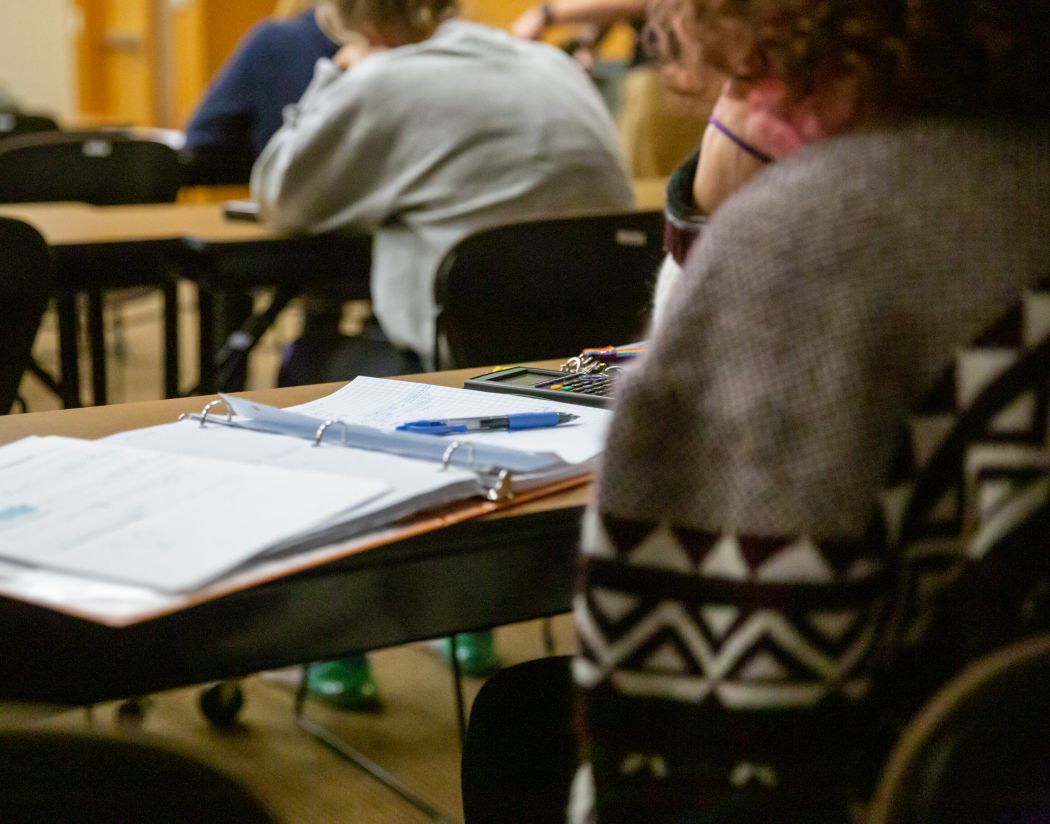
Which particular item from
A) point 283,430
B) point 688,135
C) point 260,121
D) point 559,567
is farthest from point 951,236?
point 260,121

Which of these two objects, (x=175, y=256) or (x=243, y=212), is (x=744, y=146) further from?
(x=243, y=212)

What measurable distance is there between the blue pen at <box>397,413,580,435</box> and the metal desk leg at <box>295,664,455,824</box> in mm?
1010

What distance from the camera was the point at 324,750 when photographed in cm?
202

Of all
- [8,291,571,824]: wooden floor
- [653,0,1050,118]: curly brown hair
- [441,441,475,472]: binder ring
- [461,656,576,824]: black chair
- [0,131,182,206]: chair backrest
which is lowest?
[8,291,571,824]: wooden floor

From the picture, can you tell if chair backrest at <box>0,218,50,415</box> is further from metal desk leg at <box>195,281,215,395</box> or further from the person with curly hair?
the person with curly hair

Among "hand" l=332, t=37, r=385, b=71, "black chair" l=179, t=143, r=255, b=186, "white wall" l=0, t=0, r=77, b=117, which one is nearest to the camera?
"hand" l=332, t=37, r=385, b=71

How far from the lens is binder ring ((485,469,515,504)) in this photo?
79cm

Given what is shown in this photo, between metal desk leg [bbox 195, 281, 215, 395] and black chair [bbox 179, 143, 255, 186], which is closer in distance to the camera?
metal desk leg [bbox 195, 281, 215, 395]

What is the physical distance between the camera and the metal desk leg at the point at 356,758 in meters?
1.83

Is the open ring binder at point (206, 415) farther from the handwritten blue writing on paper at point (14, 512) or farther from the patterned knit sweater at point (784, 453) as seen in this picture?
the patterned knit sweater at point (784, 453)

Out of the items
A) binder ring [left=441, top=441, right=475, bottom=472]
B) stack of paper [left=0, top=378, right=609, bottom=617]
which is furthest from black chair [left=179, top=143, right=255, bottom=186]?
binder ring [left=441, top=441, right=475, bottom=472]

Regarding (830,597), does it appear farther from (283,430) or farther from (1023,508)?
(283,430)

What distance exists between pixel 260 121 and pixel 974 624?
12.6ft

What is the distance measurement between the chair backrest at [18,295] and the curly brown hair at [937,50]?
4.33 ft
